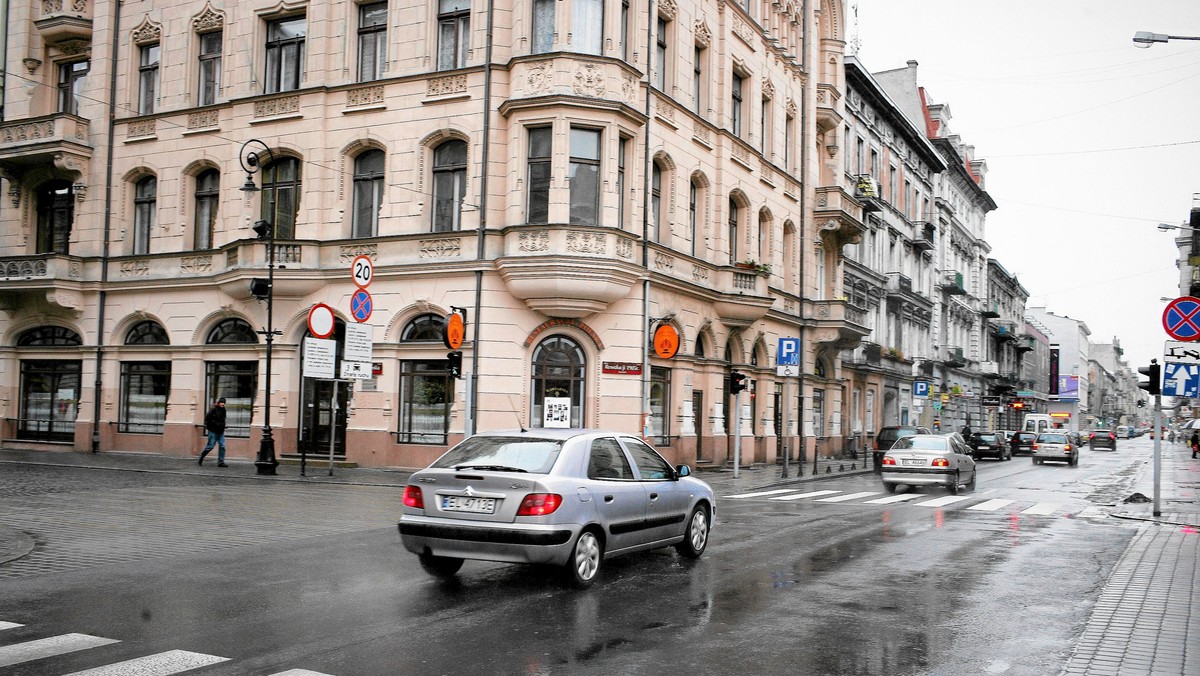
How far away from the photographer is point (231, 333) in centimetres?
2888

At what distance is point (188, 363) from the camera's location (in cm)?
2914

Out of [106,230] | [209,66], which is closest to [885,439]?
[209,66]

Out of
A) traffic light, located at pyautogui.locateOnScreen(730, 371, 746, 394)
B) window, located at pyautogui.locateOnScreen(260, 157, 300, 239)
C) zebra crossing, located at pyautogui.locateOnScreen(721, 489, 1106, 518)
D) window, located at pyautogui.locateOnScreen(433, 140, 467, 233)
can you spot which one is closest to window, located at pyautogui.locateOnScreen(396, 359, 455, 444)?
window, located at pyautogui.locateOnScreen(433, 140, 467, 233)

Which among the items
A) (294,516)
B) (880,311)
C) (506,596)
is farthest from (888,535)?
(880,311)

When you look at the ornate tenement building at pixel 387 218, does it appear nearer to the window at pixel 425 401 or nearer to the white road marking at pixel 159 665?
the window at pixel 425 401

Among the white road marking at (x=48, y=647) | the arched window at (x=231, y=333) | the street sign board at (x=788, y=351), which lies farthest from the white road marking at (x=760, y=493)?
the white road marking at (x=48, y=647)

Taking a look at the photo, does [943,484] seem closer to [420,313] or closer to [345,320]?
Answer: [420,313]

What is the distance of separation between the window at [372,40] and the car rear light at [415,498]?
777 inches

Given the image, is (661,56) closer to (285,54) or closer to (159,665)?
(285,54)

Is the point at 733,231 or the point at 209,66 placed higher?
the point at 209,66

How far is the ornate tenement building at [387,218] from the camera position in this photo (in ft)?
81.8

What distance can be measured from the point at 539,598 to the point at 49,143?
2828cm

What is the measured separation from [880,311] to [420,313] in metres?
31.5

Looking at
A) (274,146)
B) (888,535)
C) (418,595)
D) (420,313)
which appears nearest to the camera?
(418,595)
